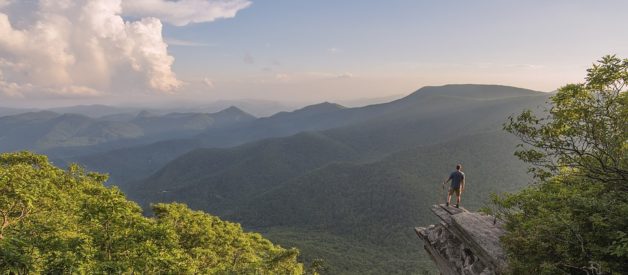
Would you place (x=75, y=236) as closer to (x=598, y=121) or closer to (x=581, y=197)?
(x=581, y=197)

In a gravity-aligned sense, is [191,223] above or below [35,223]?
below

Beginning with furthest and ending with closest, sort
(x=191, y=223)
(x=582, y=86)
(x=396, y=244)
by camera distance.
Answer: (x=396, y=244) → (x=191, y=223) → (x=582, y=86)

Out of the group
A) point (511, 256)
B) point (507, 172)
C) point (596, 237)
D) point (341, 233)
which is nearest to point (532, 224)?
point (511, 256)

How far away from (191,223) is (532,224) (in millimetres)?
29343

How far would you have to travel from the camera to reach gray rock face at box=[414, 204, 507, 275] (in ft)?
63.5

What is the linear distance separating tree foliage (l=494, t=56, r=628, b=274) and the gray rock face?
1646 millimetres

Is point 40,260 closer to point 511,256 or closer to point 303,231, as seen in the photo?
point 511,256

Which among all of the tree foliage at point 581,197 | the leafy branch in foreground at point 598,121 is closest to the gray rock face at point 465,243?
the tree foliage at point 581,197

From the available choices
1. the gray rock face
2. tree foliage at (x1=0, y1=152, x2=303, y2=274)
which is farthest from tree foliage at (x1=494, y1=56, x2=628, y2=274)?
tree foliage at (x1=0, y1=152, x2=303, y2=274)

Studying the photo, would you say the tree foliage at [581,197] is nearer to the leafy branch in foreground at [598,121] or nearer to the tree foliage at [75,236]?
the leafy branch in foreground at [598,121]

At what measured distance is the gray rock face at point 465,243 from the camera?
762 inches

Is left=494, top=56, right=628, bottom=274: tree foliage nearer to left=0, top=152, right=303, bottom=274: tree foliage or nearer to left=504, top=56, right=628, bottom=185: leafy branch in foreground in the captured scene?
left=504, top=56, right=628, bottom=185: leafy branch in foreground

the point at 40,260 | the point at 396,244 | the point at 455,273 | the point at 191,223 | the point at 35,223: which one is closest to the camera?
the point at 40,260

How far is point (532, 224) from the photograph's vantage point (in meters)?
16.1
